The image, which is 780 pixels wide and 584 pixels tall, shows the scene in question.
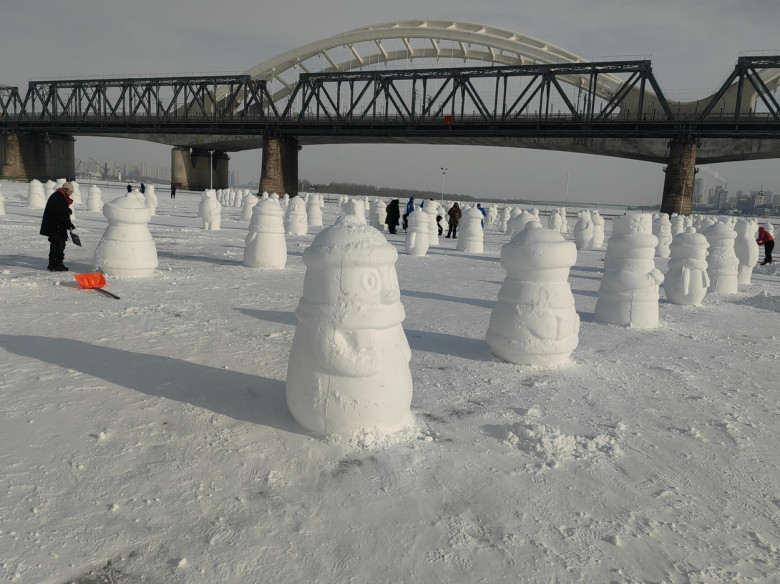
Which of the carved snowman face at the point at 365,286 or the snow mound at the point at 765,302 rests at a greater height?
the carved snowman face at the point at 365,286

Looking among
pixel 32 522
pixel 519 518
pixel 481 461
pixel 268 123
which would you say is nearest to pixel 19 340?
pixel 32 522

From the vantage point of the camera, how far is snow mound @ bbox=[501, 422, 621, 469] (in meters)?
3.04

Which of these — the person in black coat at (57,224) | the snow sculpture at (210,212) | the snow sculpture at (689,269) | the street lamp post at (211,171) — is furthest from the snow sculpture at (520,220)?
the street lamp post at (211,171)

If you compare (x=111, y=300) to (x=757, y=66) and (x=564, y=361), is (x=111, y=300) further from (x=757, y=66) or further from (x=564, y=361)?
(x=757, y=66)

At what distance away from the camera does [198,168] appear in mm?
55312

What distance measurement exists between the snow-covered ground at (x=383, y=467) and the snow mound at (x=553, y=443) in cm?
A: 1

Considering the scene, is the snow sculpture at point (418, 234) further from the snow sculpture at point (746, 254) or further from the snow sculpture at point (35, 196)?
the snow sculpture at point (35, 196)

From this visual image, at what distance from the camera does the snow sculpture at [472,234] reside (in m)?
14.4

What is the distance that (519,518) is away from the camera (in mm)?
2436

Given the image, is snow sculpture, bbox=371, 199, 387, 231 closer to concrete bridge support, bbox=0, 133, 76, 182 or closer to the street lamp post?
the street lamp post

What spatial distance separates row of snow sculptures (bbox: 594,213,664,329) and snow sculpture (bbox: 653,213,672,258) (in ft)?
29.3

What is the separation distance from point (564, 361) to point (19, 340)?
4.69m

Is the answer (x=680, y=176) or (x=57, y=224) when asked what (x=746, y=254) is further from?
(x=680, y=176)

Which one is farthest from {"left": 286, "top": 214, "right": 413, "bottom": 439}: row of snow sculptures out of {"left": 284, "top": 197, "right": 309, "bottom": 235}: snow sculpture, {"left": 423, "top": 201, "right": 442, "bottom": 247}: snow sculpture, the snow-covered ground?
{"left": 284, "top": 197, "right": 309, "bottom": 235}: snow sculpture
